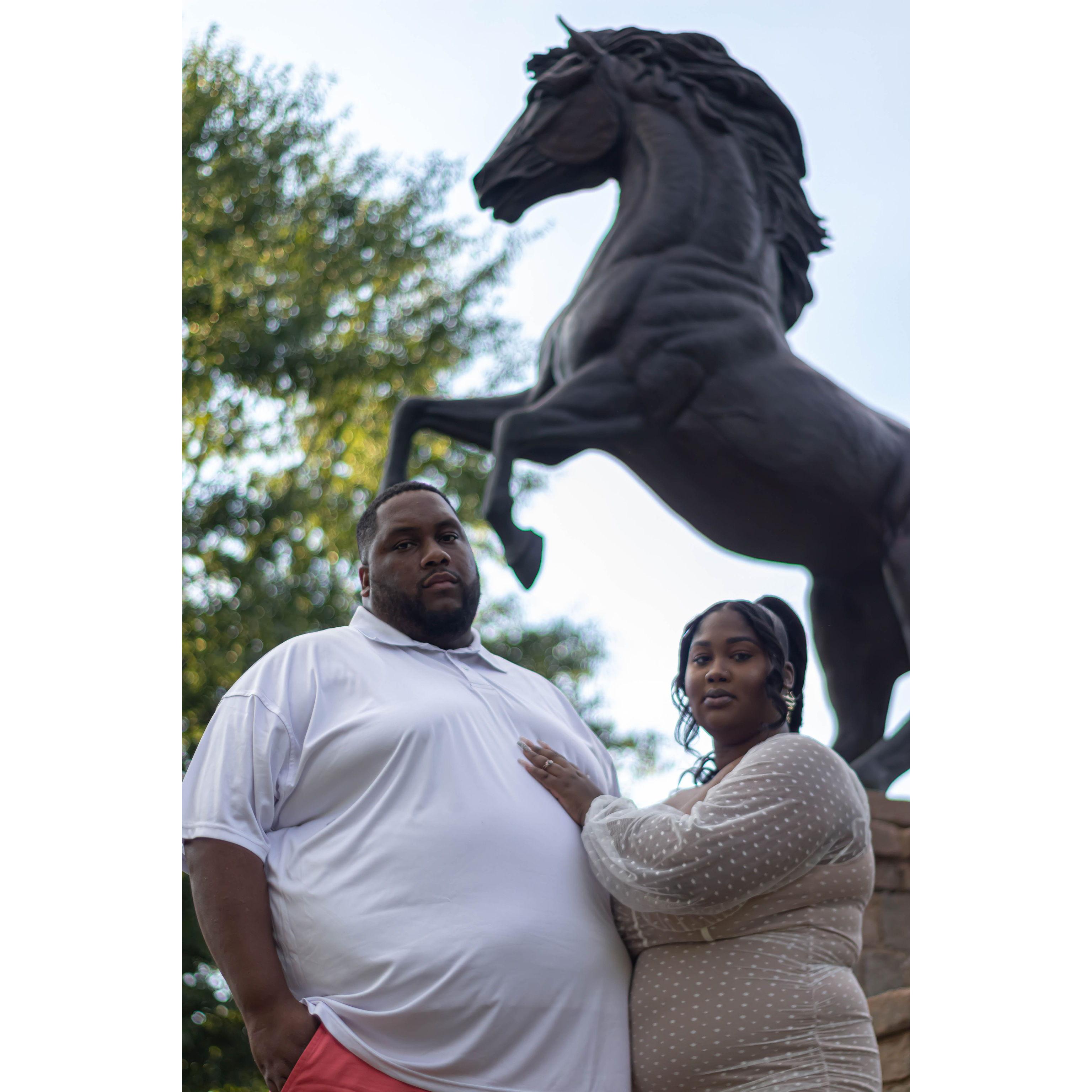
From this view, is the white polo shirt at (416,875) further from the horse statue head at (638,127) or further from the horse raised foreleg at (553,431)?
the horse statue head at (638,127)

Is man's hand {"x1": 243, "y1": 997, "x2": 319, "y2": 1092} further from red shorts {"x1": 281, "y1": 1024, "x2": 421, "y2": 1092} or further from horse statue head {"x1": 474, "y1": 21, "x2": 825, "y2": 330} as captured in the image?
horse statue head {"x1": 474, "y1": 21, "x2": 825, "y2": 330}

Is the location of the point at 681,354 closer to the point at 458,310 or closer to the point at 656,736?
the point at 458,310

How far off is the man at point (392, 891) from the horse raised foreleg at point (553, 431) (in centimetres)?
271

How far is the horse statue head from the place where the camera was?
6.38 metres

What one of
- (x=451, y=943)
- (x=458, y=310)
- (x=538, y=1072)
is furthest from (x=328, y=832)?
(x=458, y=310)

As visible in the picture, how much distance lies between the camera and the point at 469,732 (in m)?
2.73

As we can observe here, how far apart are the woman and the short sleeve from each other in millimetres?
587

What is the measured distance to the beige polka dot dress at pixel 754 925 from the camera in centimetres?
247

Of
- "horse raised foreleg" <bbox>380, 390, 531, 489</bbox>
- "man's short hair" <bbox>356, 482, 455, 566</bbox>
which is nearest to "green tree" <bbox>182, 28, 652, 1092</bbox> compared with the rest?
"horse raised foreleg" <bbox>380, 390, 531, 489</bbox>

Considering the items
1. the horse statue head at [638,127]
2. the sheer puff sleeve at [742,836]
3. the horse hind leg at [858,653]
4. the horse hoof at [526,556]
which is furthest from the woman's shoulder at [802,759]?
the horse statue head at [638,127]

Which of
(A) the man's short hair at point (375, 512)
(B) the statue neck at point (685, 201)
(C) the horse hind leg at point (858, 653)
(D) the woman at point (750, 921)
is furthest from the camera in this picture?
(C) the horse hind leg at point (858, 653)

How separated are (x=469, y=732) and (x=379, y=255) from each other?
11917 mm

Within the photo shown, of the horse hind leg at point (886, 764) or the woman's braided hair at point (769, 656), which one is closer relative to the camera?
the woman's braided hair at point (769, 656)

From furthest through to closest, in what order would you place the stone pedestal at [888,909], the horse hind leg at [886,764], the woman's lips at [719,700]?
the horse hind leg at [886,764] < the stone pedestal at [888,909] < the woman's lips at [719,700]
